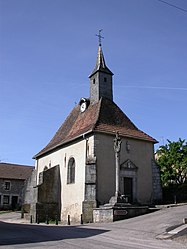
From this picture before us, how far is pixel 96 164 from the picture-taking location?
→ 21.2 metres

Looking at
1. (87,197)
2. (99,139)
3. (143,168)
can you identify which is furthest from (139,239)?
(143,168)

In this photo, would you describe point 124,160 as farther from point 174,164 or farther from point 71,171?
point 174,164

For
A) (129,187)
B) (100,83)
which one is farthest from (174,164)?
(100,83)

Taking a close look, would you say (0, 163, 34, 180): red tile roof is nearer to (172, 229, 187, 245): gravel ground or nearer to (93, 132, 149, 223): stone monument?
(93, 132, 149, 223): stone monument

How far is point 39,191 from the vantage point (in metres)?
A: 24.7

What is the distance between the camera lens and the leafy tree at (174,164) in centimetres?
2916

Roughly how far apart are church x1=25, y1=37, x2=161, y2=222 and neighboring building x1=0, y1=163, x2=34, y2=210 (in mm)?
18950

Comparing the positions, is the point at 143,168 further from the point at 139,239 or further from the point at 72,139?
the point at 139,239

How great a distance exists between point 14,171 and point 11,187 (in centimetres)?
340

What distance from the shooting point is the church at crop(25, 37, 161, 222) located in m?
21.3

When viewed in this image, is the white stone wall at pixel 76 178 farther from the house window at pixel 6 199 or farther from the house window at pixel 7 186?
the house window at pixel 7 186

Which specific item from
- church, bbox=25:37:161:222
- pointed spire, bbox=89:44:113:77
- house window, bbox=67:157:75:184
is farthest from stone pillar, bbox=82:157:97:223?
pointed spire, bbox=89:44:113:77

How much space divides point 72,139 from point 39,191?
16.9 ft

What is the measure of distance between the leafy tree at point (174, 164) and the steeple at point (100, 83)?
877 cm
